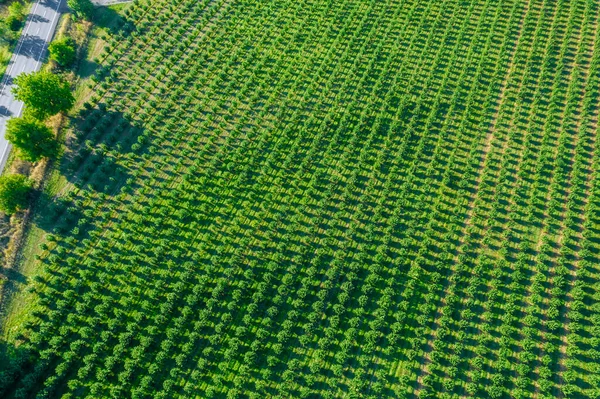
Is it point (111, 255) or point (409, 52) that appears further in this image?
point (409, 52)

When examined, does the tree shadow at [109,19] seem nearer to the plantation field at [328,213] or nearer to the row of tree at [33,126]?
the plantation field at [328,213]

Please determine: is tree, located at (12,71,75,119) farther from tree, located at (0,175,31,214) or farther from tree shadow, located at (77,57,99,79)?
tree, located at (0,175,31,214)

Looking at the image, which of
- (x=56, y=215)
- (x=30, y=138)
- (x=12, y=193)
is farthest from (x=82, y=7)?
(x=56, y=215)

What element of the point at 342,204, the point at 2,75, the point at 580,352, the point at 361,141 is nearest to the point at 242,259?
the point at 342,204

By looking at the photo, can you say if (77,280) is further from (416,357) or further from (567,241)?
(567,241)

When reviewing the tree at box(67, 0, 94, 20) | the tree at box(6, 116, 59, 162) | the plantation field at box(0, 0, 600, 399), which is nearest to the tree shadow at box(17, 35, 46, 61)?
the tree at box(67, 0, 94, 20)
